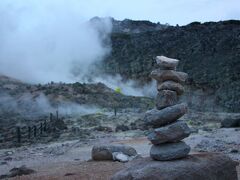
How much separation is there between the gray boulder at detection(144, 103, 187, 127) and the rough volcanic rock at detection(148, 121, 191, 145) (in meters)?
0.11

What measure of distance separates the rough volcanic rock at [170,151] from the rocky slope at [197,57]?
28.5 metres

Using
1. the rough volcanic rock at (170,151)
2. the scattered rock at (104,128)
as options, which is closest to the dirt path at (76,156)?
the rough volcanic rock at (170,151)

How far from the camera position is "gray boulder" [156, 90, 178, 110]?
29.4ft

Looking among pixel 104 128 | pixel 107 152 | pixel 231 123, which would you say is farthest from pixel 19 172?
pixel 104 128

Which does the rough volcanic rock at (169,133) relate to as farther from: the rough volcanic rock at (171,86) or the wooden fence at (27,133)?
the wooden fence at (27,133)

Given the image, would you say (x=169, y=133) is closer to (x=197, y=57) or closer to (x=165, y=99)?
(x=165, y=99)

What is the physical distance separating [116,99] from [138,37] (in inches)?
991

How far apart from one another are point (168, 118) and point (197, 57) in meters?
42.2

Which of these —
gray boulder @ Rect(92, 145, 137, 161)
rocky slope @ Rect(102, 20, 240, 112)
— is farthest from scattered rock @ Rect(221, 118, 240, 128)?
rocky slope @ Rect(102, 20, 240, 112)

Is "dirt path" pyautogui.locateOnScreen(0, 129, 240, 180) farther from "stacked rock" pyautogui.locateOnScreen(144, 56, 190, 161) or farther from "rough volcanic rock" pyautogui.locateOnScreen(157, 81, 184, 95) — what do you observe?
"rough volcanic rock" pyautogui.locateOnScreen(157, 81, 184, 95)

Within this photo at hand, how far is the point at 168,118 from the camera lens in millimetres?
8938

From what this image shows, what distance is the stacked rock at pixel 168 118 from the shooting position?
877 cm

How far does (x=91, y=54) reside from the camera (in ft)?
197

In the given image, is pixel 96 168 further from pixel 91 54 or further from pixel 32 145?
pixel 91 54
